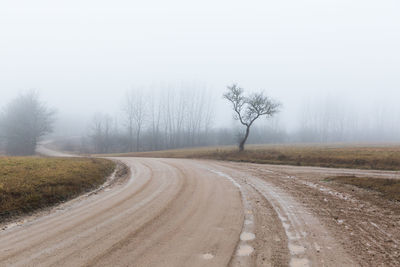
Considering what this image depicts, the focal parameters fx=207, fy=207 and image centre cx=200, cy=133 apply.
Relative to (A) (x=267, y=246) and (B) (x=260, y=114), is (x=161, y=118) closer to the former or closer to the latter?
(B) (x=260, y=114)

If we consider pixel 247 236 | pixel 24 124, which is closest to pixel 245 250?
pixel 247 236

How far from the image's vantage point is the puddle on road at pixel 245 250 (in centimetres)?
362

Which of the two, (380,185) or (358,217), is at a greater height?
(380,185)

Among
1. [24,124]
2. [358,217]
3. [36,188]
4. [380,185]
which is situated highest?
[24,124]

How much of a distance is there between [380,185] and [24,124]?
48818 millimetres

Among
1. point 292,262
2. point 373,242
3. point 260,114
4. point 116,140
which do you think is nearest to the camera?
point 292,262

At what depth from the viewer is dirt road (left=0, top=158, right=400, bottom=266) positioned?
11.4 feet

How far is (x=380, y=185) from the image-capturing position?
9.12m

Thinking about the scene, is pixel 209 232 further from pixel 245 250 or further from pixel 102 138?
pixel 102 138

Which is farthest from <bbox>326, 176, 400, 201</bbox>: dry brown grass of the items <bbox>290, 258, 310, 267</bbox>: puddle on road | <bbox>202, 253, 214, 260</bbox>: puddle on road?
<bbox>202, 253, 214, 260</bbox>: puddle on road

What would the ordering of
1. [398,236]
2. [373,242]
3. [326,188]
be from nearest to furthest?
1. [373,242]
2. [398,236]
3. [326,188]

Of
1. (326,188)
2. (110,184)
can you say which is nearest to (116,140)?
(110,184)

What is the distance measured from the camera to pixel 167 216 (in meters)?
5.41

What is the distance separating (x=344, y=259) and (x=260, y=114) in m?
26.2
